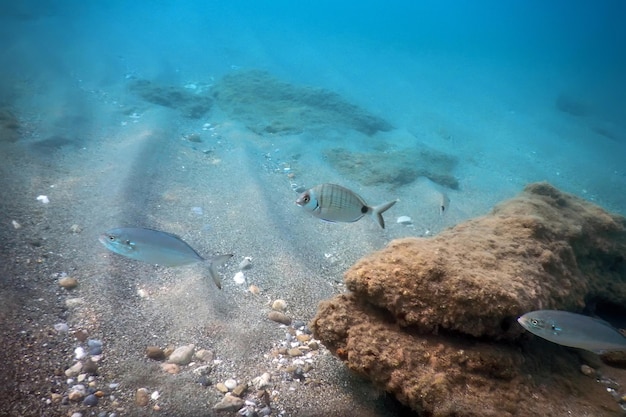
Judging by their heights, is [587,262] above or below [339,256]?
above

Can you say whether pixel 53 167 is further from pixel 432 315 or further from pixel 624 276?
pixel 624 276

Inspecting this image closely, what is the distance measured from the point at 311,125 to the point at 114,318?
34.6 ft

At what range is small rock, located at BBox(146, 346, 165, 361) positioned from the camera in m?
3.13

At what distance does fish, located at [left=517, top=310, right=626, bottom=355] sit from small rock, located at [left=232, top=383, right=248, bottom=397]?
2267 mm

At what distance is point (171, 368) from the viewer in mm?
3053

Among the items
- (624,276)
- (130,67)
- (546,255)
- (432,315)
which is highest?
(546,255)

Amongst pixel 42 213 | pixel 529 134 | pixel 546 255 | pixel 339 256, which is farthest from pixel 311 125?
pixel 529 134

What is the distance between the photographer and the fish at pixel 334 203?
111 inches

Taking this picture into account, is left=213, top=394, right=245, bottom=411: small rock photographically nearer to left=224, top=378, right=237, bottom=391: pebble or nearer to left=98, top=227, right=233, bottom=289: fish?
left=224, top=378, right=237, bottom=391: pebble

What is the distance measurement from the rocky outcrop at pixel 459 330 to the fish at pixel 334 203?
0.46 metres

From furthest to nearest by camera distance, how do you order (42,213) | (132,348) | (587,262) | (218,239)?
(218,239) < (42,213) < (587,262) < (132,348)

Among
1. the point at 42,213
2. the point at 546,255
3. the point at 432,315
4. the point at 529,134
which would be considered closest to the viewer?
the point at 432,315

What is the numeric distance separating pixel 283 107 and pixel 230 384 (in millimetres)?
12852

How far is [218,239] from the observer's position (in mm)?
5496
